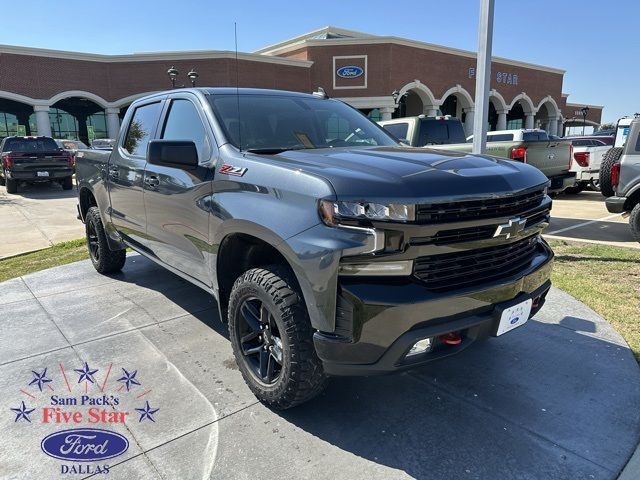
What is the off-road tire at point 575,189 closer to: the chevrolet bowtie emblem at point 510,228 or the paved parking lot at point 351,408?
the paved parking lot at point 351,408

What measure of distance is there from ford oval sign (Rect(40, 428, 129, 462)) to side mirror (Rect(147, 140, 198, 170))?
1676mm

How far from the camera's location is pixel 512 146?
10117 mm

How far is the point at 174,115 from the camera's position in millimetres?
3955

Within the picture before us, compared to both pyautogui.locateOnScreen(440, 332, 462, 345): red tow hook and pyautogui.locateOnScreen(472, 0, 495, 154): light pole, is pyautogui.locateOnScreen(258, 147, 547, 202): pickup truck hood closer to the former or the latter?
pyautogui.locateOnScreen(440, 332, 462, 345): red tow hook

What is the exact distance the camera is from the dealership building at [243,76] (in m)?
33.6

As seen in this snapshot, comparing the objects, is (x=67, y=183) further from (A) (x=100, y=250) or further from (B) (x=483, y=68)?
(B) (x=483, y=68)

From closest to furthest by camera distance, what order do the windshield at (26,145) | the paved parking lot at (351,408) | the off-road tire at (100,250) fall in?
the paved parking lot at (351,408)
the off-road tire at (100,250)
the windshield at (26,145)

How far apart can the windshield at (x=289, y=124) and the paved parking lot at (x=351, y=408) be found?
65.6 inches

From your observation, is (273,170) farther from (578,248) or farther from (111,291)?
(578,248)

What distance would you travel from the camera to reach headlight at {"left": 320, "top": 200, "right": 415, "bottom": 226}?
226 centimetres

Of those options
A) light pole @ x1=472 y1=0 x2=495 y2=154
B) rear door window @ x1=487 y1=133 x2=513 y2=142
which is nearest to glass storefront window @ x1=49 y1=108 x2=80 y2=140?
rear door window @ x1=487 y1=133 x2=513 y2=142

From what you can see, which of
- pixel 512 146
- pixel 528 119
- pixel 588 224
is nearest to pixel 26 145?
pixel 512 146

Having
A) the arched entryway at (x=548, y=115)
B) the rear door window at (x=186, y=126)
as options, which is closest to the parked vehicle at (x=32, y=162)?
the rear door window at (x=186, y=126)

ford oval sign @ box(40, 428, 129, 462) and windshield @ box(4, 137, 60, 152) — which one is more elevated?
windshield @ box(4, 137, 60, 152)
